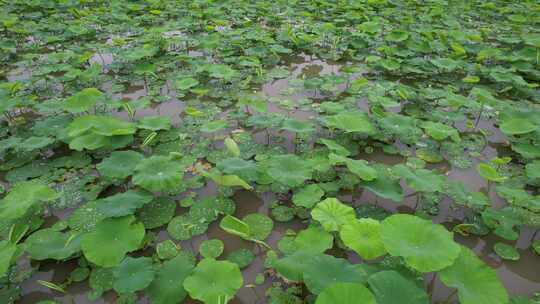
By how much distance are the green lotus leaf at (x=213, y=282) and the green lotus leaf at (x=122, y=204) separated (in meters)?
0.74

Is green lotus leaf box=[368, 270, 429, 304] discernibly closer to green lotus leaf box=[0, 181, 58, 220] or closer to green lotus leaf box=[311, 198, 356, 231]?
green lotus leaf box=[311, 198, 356, 231]

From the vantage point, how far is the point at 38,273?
2525 mm

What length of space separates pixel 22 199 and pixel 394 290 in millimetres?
2664

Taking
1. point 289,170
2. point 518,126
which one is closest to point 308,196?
point 289,170

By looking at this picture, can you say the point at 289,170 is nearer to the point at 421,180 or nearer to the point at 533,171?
the point at 421,180

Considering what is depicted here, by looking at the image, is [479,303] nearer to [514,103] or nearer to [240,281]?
[240,281]

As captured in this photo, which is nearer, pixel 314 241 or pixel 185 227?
pixel 314 241

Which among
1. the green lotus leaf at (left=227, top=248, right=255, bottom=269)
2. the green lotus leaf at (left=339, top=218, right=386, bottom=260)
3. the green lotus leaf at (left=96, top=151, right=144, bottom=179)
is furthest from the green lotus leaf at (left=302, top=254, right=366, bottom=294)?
the green lotus leaf at (left=96, top=151, right=144, bottom=179)

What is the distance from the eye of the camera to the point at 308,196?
2926mm

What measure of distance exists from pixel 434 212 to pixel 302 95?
2.51m

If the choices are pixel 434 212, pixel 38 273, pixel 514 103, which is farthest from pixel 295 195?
pixel 514 103

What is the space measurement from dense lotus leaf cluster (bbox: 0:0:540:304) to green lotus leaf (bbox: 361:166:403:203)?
0.03 metres

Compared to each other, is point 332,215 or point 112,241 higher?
point 332,215

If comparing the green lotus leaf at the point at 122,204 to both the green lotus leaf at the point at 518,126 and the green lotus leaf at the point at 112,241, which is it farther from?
the green lotus leaf at the point at 518,126
